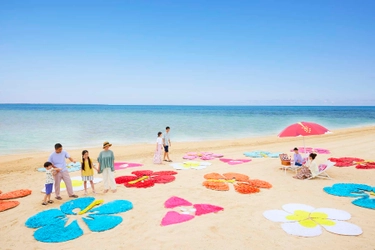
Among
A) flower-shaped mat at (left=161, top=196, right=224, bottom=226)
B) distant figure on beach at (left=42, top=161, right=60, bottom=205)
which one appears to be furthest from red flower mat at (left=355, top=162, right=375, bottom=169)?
distant figure on beach at (left=42, top=161, right=60, bottom=205)

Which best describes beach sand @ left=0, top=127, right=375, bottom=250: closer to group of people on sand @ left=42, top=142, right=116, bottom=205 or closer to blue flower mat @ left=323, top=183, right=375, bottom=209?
blue flower mat @ left=323, top=183, right=375, bottom=209

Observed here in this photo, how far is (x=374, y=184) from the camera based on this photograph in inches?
373

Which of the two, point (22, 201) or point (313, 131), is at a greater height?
point (313, 131)

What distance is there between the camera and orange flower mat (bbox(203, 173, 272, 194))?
907 cm

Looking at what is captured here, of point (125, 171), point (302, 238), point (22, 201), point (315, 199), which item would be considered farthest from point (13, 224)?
point (315, 199)

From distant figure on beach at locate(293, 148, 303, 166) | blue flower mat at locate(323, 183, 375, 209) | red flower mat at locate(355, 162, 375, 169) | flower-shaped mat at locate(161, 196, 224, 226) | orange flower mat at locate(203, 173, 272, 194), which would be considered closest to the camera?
flower-shaped mat at locate(161, 196, 224, 226)

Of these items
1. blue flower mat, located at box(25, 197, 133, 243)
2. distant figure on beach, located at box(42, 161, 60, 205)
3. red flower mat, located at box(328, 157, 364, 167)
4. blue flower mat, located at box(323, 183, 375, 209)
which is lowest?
blue flower mat, located at box(25, 197, 133, 243)

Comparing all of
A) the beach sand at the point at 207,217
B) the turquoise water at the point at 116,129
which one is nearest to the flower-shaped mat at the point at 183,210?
the beach sand at the point at 207,217

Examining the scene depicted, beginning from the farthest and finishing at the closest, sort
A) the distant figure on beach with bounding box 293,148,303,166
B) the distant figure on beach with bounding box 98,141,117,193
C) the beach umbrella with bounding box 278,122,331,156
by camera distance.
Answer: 1. the distant figure on beach with bounding box 293,148,303,166
2. the beach umbrella with bounding box 278,122,331,156
3. the distant figure on beach with bounding box 98,141,117,193

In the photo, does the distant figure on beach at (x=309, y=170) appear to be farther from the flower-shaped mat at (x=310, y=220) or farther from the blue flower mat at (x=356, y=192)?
the flower-shaped mat at (x=310, y=220)

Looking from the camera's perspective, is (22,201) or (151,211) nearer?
(151,211)

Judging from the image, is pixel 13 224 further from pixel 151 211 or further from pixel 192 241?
pixel 192 241

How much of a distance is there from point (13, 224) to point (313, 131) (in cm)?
1093

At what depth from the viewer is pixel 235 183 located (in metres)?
9.93
